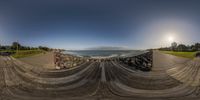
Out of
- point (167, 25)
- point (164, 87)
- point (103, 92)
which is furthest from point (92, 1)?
point (164, 87)

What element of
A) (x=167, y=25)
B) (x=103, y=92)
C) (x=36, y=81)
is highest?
(x=167, y=25)

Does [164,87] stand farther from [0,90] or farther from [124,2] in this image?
[0,90]

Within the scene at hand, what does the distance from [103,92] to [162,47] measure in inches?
41.2

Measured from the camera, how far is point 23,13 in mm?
2486

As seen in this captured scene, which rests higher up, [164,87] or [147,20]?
[147,20]

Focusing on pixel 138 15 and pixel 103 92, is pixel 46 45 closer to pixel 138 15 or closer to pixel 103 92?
pixel 103 92

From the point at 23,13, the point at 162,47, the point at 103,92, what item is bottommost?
the point at 103,92

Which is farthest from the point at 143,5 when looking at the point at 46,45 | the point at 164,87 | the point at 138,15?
the point at 46,45

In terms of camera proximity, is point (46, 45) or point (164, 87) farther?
point (164, 87)

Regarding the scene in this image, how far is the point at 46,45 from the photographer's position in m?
2.45

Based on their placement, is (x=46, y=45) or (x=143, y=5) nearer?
(x=46, y=45)

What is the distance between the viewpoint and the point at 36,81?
99.8 inches

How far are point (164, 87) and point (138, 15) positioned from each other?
3.65 feet

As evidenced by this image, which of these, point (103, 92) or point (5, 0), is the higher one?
point (5, 0)
